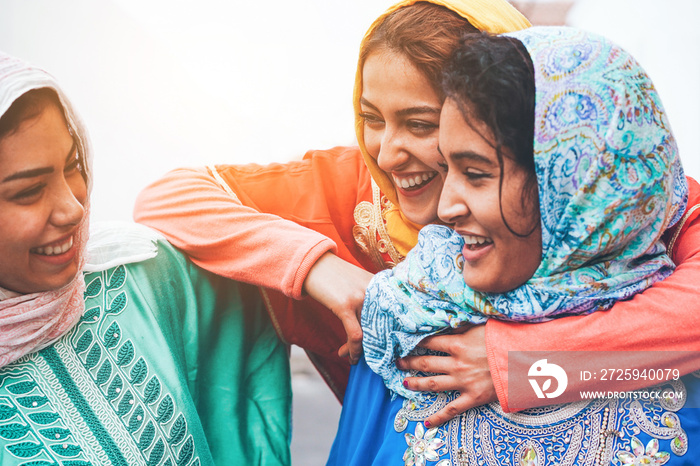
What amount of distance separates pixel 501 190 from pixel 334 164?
61 centimetres

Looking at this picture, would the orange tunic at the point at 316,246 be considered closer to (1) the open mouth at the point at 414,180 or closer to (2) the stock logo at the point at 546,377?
(2) the stock logo at the point at 546,377

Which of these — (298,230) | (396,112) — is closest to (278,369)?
(298,230)

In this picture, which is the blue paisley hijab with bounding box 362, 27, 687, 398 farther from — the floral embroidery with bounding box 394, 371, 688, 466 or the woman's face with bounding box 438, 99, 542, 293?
the floral embroidery with bounding box 394, 371, 688, 466

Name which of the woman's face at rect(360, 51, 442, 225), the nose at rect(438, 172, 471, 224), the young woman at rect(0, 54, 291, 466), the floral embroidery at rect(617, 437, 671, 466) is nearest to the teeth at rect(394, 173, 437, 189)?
the woman's face at rect(360, 51, 442, 225)

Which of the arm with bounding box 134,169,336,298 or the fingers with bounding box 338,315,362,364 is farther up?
the arm with bounding box 134,169,336,298

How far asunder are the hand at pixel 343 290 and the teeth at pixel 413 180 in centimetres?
20

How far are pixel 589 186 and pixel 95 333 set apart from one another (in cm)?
83

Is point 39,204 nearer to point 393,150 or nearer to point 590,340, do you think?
point 393,150

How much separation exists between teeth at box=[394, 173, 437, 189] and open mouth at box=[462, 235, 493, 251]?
0.77ft

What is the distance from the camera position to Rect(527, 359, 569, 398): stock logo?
2.67ft

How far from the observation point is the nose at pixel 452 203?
0.82 m

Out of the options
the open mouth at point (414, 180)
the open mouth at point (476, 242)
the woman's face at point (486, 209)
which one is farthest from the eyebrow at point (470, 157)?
the open mouth at point (414, 180)

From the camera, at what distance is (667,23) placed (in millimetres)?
2018

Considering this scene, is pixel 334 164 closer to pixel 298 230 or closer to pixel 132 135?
pixel 298 230
